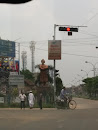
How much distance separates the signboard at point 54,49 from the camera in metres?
26.5

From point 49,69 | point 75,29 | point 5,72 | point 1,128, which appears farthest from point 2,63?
point 1,128

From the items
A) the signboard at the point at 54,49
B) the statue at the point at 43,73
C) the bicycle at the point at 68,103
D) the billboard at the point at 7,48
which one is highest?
the billboard at the point at 7,48

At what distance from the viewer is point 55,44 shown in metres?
26.6

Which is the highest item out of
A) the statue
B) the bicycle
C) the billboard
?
the billboard

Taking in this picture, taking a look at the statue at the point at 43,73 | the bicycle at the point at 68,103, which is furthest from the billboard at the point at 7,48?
the bicycle at the point at 68,103

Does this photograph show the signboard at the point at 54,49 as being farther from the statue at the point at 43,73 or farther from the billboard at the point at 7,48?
the billboard at the point at 7,48

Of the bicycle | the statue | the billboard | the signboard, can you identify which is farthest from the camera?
the billboard

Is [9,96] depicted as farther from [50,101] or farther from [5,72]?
[5,72]

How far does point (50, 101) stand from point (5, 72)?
2437cm

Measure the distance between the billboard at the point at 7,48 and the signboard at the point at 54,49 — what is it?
27.7 metres

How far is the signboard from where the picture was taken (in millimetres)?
26547

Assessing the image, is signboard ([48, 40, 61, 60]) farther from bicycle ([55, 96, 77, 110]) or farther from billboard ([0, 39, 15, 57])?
billboard ([0, 39, 15, 57])

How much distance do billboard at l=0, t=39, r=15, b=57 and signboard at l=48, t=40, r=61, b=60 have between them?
27.7 meters

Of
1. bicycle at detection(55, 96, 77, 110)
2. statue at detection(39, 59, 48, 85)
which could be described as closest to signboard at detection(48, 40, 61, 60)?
bicycle at detection(55, 96, 77, 110)
